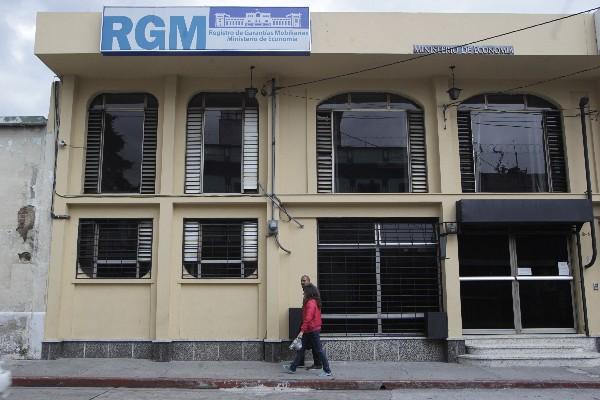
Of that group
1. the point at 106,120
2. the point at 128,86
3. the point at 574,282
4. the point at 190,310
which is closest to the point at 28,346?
the point at 190,310

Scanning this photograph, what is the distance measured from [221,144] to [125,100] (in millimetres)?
2283

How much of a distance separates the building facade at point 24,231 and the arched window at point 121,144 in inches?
33.5

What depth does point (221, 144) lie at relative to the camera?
1236cm

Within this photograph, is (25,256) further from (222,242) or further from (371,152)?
(371,152)

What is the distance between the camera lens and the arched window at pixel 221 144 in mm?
12180

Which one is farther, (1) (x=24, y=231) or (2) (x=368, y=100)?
(2) (x=368, y=100)

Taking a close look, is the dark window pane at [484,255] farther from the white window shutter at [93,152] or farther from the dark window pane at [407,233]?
the white window shutter at [93,152]

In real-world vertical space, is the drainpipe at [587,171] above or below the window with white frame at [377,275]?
above

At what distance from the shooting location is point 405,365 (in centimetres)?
1103

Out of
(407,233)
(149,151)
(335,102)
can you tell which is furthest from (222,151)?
(407,233)

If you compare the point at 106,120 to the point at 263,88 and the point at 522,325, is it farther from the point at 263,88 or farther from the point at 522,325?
the point at 522,325

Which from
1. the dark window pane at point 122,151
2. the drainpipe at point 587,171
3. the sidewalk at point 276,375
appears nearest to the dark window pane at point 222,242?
the dark window pane at point 122,151

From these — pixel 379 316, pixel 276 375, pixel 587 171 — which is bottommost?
pixel 276 375

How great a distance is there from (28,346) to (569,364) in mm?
10316
